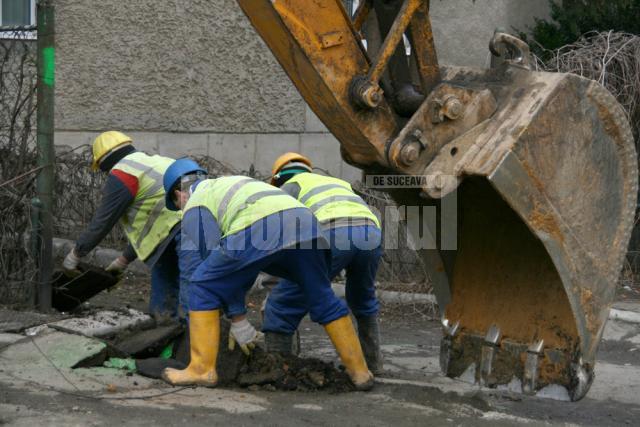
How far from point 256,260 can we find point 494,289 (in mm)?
1270

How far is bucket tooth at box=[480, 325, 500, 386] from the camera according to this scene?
539 centimetres

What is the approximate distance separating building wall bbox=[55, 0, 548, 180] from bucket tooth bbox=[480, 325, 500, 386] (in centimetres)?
693

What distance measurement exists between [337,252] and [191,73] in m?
6.34

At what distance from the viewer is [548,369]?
17.1 ft

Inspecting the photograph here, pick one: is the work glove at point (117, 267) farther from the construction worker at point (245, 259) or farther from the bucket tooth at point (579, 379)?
the bucket tooth at point (579, 379)

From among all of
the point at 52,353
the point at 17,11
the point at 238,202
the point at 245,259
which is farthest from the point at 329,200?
the point at 17,11

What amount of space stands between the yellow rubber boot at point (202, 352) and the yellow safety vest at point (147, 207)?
1.59m

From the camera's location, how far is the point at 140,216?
733 cm

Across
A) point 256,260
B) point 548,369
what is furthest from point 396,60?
point 548,369

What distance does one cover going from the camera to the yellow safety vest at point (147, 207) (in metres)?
7.21

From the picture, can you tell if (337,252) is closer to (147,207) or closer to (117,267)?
(147,207)

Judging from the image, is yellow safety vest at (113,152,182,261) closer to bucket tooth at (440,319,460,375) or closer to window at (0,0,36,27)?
bucket tooth at (440,319,460,375)

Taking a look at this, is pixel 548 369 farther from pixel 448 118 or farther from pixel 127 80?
pixel 127 80

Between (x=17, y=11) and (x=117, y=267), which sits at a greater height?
(x=17, y=11)
